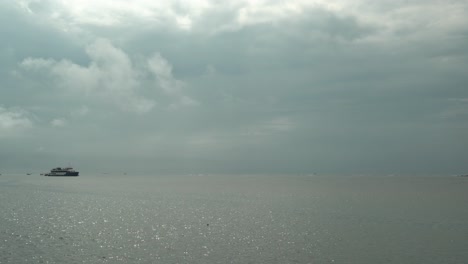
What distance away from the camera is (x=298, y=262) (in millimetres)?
51562

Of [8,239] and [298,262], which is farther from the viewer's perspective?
[8,239]

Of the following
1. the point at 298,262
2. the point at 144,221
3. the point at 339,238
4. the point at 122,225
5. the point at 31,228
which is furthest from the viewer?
the point at 144,221

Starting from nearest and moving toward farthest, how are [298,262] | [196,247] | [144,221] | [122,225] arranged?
[298,262], [196,247], [122,225], [144,221]

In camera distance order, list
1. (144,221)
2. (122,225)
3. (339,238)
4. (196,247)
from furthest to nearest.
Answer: (144,221)
(122,225)
(339,238)
(196,247)

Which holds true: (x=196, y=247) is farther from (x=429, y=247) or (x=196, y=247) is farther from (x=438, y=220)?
(x=438, y=220)

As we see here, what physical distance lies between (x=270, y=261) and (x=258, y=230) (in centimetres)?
2569

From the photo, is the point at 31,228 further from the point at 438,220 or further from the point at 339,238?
the point at 438,220

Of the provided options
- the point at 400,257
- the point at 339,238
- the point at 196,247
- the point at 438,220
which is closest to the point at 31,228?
the point at 196,247

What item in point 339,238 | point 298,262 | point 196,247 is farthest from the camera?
point 339,238

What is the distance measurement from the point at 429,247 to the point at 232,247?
29.8 meters

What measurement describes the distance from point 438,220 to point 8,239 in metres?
86.0

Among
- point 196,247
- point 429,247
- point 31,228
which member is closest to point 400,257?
point 429,247

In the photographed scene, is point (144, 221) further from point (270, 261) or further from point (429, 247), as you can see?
point (429, 247)

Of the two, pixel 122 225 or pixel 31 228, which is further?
pixel 122 225
